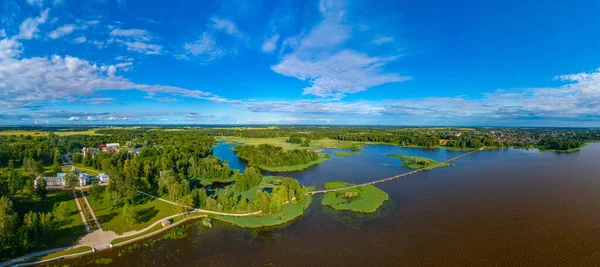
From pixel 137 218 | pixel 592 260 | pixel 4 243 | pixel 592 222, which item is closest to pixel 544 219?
pixel 592 222

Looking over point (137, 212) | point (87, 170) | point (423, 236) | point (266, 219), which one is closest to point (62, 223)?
point (137, 212)

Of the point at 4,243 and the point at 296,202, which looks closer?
the point at 4,243

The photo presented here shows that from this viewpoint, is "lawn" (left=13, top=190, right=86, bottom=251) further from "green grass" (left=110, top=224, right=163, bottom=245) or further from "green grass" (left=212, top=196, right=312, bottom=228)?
"green grass" (left=212, top=196, right=312, bottom=228)

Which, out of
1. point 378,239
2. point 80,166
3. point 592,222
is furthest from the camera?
point 80,166

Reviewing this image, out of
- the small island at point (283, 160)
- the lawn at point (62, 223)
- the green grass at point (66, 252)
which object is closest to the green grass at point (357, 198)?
the small island at point (283, 160)

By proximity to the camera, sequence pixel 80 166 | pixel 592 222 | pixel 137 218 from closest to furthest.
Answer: pixel 137 218 < pixel 592 222 < pixel 80 166

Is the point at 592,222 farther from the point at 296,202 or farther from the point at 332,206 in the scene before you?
the point at 296,202
